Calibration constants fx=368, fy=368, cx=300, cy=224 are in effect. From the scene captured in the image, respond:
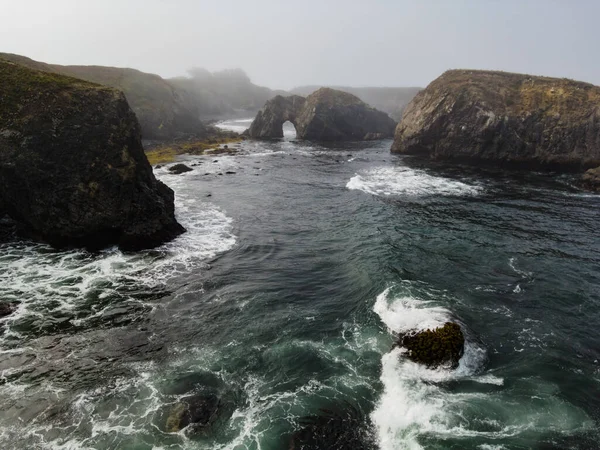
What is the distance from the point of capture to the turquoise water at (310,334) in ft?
53.6

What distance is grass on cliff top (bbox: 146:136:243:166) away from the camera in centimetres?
8301

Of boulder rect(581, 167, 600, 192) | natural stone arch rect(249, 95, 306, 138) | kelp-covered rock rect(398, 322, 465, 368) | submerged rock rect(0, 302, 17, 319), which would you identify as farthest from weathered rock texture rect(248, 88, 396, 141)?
kelp-covered rock rect(398, 322, 465, 368)

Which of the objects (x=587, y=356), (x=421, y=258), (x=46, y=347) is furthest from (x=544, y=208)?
(x=46, y=347)

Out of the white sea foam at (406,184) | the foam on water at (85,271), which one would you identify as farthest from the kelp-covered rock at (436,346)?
the white sea foam at (406,184)

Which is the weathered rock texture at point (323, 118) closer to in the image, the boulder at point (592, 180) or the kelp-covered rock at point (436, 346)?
the boulder at point (592, 180)

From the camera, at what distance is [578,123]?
6562 cm

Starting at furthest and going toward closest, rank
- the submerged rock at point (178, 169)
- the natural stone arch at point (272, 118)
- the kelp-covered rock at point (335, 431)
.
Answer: the natural stone arch at point (272, 118) < the submerged rock at point (178, 169) < the kelp-covered rock at point (335, 431)

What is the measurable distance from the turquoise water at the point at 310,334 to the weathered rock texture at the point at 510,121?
2877 cm

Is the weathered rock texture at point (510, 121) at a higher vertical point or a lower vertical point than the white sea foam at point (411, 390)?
higher

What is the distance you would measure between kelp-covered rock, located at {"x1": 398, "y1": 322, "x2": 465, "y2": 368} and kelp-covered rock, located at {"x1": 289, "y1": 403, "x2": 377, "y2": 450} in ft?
16.4

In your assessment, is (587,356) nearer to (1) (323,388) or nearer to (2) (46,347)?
(1) (323,388)

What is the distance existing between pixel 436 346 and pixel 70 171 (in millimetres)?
33587

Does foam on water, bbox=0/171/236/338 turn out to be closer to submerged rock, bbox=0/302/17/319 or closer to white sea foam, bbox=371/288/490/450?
submerged rock, bbox=0/302/17/319

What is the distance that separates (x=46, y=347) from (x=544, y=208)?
172ft
